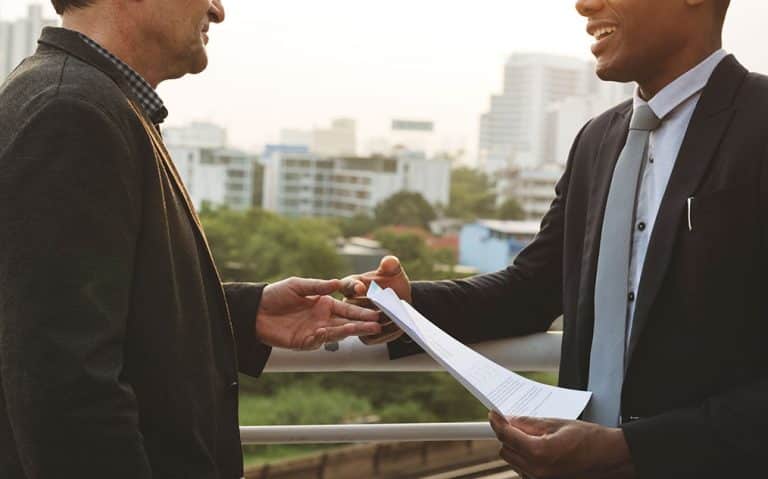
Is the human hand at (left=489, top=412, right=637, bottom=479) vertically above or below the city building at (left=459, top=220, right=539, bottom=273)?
above

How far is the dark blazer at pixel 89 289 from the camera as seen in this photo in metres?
1.20

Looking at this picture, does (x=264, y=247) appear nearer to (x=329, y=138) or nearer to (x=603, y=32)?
(x=329, y=138)

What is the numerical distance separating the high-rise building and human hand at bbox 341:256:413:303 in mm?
63190

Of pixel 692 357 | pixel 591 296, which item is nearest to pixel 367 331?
pixel 591 296

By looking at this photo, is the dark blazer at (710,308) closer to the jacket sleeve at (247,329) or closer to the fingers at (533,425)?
the fingers at (533,425)

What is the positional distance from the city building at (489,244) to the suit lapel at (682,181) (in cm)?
4645

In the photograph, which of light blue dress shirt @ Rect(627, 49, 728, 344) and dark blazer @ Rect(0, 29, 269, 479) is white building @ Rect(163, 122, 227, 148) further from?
dark blazer @ Rect(0, 29, 269, 479)

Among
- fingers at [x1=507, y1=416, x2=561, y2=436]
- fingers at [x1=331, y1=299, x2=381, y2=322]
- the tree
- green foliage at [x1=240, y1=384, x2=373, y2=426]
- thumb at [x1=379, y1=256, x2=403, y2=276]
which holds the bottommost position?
green foliage at [x1=240, y1=384, x2=373, y2=426]

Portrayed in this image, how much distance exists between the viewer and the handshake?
5.85 feet

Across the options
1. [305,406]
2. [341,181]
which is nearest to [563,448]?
[305,406]

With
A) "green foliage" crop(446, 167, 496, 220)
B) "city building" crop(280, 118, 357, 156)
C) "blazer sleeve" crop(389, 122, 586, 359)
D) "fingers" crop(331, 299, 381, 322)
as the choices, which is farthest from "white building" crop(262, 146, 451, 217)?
"fingers" crop(331, 299, 381, 322)

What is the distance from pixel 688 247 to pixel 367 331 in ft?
1.79

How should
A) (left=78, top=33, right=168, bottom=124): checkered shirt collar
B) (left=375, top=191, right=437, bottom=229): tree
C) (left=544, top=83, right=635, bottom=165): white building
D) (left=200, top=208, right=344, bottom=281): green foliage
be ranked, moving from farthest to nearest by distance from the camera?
(left=544, top=83, right=635, bottom=165): white building, (left=375, top=191, right=437, bottom=229): tree, (left=200, top=208, right=344, bottom=281): green foliage, (left=78, top=33, right=168, bottom=124): checkered shirt collar

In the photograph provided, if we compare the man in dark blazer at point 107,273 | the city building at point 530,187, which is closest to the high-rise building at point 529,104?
the city building at point 530,187
